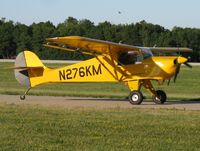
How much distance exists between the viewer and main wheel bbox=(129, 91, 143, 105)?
806 inches

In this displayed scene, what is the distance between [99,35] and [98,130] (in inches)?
3525

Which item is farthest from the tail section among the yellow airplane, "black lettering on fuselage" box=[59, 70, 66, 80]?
"black lettering on fuselage" box=[59, 70, 66, 80]

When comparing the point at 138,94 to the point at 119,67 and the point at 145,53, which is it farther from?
the point at 145,53

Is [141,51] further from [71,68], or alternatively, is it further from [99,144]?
[99,144]

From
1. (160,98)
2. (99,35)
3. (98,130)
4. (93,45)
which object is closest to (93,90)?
(93,45)

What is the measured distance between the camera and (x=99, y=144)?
33.6 feet

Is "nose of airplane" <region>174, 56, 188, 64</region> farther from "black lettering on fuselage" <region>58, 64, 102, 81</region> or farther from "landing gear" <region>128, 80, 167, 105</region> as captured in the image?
"black lettering on fuselage" <region>58, 64, 102, 81</region>

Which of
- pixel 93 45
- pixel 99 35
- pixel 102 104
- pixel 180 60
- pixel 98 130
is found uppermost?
pixel 99 35

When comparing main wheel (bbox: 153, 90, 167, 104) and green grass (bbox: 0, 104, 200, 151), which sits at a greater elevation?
main wheel (bbox: 153, 90, 167, 104)

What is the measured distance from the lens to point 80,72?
73.0ft

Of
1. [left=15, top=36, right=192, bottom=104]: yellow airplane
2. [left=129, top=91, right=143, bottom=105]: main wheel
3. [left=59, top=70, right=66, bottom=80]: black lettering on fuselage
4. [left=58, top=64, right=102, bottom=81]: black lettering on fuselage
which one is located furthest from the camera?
[left=59, top=70, right=66, bottom=80]: black lettering on fuselage

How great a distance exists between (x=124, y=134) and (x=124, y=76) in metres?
10.2

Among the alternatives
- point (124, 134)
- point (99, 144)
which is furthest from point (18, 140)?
point (124, 134)

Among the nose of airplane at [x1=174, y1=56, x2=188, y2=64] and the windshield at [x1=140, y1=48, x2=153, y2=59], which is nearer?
the nose of airplane at [x1=174, y1=56, x2=188, y2=64]
